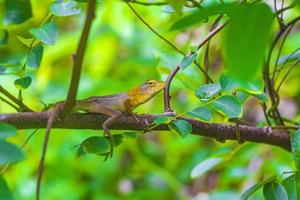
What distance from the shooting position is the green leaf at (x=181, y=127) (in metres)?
0.67

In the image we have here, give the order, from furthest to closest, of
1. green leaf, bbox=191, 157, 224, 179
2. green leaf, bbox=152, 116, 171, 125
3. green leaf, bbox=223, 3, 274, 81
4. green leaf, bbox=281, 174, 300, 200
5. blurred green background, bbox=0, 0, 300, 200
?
1. blurred green background, bbox=0, 0, 300, 200
2. green leaf, bbox=191, 157, 224, 179
3. green leaf, bbox=281, 174, 300, 200
4. green leaf, bbox=152, 116, 171, 125
5. green leaf, bbox=223, 3, 274, 81

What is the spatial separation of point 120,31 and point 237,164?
0.53 meters

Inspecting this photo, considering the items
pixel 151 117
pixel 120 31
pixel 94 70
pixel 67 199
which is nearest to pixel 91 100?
pixel 151 117

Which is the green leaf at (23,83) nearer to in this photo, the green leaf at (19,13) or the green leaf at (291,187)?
the green leaf at (19,13)

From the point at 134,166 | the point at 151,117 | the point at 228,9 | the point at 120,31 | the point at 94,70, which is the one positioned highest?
the point at 228,9

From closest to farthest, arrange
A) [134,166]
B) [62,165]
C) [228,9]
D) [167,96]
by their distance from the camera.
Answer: [228,9]
[167,96]
[62,165]
[134,166]

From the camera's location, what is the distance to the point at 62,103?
2.03 ft

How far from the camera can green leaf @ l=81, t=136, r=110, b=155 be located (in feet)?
2.27

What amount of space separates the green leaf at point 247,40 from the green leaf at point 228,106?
8.7 inches

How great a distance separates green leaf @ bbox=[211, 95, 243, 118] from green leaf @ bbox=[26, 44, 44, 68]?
0.73ft

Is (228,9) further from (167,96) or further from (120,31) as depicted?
(120,31)

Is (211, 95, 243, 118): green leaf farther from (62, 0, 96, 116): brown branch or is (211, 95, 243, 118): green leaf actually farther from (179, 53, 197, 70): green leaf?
(62, 0, 96, 116): brown branch

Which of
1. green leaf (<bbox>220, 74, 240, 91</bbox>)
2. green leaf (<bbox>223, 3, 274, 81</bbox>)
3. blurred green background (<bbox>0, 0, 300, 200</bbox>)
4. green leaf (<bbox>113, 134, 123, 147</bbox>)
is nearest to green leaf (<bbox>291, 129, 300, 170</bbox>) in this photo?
green leaf (<bbox>220, 74, 240, 91</bbox>)

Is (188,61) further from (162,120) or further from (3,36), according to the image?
(3,36)
